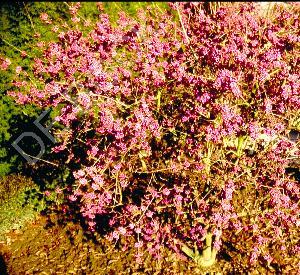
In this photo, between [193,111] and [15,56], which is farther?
[15,56]

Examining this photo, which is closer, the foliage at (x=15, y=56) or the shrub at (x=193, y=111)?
the shrub at (x=193, y=111)

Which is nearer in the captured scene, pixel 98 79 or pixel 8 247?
pixel 98 79

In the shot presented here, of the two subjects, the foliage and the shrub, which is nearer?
the shrub

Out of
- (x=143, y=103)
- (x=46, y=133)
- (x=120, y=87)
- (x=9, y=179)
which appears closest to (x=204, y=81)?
(x=143, y=103)

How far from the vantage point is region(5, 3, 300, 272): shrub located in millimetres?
4488

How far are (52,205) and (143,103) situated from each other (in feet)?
14.7

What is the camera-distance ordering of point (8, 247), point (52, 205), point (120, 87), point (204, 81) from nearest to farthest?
point (204, 81), point (120, 87), point (8, 247), point (52, 205)

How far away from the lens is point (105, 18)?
19.0 ft

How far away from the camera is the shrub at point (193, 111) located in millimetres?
4488

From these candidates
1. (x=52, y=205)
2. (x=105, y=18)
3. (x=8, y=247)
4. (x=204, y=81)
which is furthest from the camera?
(x=52, y=205)

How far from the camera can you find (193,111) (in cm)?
478

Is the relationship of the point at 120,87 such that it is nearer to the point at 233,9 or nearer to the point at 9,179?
the point at 233,9

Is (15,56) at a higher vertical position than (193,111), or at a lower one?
higher

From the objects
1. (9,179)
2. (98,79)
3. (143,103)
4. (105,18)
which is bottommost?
(9,179)
